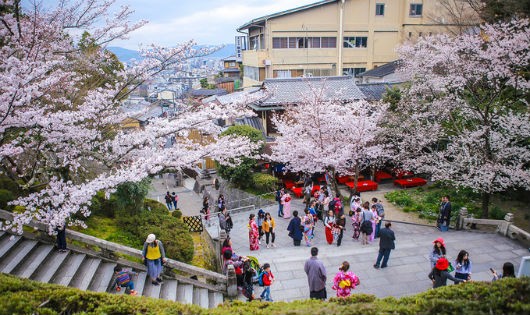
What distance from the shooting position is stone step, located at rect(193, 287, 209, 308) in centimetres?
975

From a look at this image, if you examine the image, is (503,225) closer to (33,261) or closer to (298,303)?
(298,303)

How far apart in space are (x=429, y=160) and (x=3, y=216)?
19.1m

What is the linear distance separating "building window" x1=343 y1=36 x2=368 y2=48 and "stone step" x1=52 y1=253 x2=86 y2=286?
37.6 meters

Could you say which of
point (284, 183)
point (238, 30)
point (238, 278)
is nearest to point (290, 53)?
point (238, 30)

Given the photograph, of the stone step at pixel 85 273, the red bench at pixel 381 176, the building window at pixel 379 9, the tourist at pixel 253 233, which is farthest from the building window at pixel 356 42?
the stone step at pixel 85 273

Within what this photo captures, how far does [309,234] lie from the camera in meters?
13.8

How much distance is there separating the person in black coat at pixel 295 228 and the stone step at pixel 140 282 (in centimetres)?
575

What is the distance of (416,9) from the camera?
41188 millimetres

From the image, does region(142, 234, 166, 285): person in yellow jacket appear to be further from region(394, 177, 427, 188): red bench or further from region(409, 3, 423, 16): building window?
region(409, 3, 423, 16): building window

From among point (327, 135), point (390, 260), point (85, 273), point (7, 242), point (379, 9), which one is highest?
point (379, 9)

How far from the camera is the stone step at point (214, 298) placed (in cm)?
980

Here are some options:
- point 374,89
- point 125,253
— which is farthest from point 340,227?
point 374,89

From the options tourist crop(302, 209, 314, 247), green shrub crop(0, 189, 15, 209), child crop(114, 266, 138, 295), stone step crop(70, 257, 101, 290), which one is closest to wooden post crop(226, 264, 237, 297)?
child crop(114, 266, 138, 295)

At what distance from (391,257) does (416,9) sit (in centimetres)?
3893
